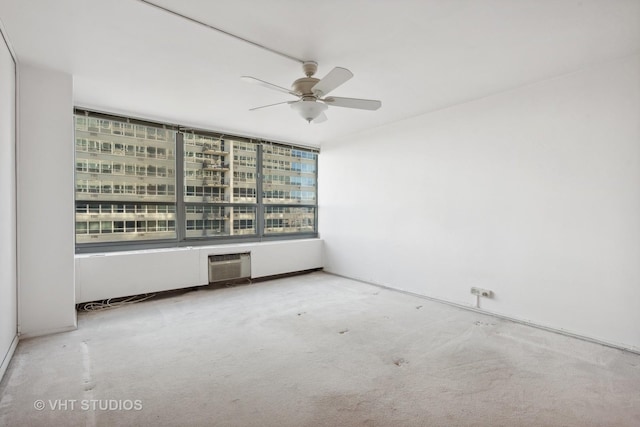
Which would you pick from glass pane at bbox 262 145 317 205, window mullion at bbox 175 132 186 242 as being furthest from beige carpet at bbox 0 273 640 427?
glass pane at bbox 262 145 317 205

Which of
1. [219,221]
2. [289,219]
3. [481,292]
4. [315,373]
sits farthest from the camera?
[289,219]

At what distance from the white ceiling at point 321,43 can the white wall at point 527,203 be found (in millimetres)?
339

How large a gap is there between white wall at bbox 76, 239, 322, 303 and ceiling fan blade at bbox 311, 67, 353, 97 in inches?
116

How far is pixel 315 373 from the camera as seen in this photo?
7.34 feet

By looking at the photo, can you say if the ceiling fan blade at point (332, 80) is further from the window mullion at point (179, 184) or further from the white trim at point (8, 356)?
the white trim at point (8, 356)

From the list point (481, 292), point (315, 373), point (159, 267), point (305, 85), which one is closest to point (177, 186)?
point (159, 267)

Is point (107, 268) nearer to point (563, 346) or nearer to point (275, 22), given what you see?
point (275, 22)

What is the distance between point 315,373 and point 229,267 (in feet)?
9.13

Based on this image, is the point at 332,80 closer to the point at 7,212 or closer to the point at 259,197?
the point at 7,212

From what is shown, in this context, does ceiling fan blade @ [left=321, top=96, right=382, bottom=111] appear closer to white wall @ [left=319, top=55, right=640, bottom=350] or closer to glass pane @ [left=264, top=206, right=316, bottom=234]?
white wall @ [left=319, top=55, right=640, bottom=350]

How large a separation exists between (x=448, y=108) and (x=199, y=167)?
140 inches

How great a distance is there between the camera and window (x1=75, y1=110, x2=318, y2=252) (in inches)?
156

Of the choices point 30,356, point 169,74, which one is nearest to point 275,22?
point 169,74

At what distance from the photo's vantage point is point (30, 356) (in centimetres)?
245
